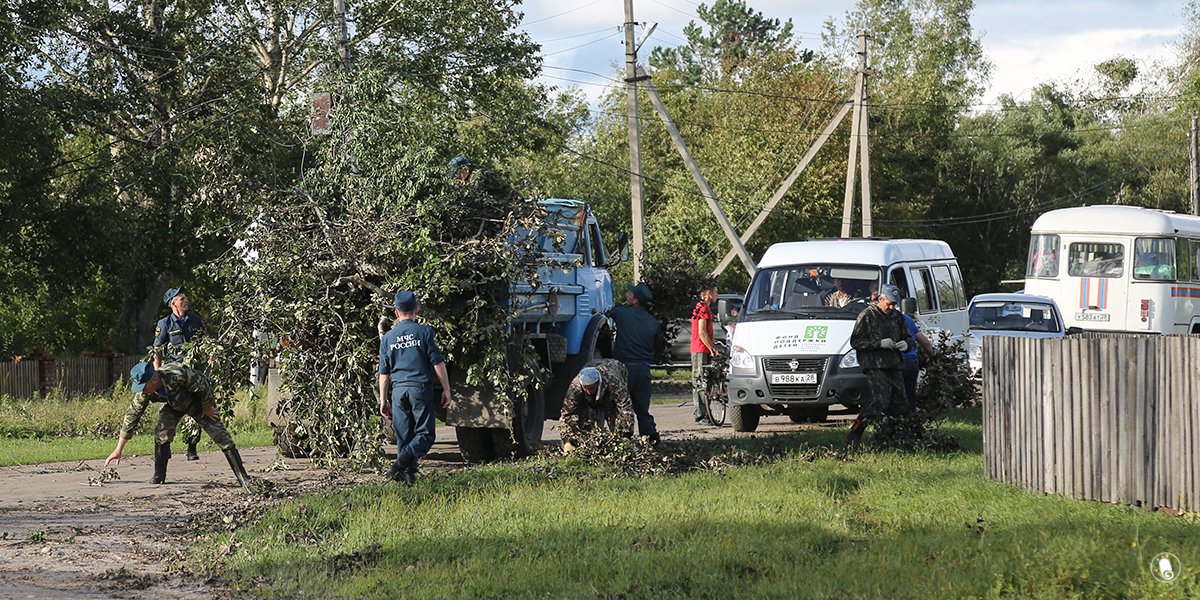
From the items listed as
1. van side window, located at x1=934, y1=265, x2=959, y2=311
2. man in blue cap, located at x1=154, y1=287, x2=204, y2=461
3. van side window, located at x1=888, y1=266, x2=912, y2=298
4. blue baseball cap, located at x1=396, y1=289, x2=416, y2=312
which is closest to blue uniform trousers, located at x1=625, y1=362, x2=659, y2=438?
blue baseball cap, located at x1=396, y1=289, x2=416, y2=312

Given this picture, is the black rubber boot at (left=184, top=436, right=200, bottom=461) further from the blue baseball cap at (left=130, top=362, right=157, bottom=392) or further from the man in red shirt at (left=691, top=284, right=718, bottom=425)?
the man in red shirt at (left=691, top=284, right=718, bottom=425)

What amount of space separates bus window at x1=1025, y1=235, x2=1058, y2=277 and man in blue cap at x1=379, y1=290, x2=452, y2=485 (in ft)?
74.8

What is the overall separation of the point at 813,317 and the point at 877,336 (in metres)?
3.48

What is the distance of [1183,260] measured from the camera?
1214 inches

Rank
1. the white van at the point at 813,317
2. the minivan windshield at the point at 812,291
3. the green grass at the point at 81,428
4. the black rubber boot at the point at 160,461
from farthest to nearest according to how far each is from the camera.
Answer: the minivan windshield at the point at 812,291, the white van at the point at 813,317, the green grass at the point at 81,428, the black rubber boot at the point at 160,461

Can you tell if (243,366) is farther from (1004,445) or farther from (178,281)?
(178,281)

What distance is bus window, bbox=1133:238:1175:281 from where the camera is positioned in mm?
30406

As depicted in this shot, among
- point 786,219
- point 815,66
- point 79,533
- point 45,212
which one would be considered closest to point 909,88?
point 815,66

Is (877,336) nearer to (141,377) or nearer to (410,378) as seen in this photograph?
(410,378)

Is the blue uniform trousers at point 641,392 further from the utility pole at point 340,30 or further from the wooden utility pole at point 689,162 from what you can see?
the wooden utility pole at point 689,162

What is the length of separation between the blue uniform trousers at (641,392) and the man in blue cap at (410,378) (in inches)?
118

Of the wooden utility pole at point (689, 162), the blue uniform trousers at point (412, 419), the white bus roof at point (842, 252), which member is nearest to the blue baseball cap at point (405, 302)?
the blue uniform trousers at point (412, 419)

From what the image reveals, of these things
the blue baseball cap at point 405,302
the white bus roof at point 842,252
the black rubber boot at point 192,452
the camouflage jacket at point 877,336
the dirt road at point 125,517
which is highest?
the white bus roof at point 842,252

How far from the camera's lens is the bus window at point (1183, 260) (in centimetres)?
3062
